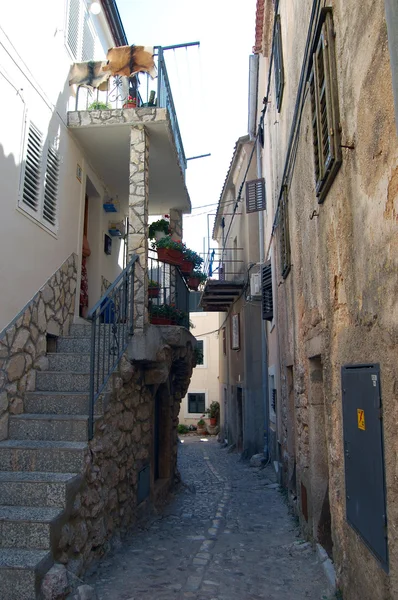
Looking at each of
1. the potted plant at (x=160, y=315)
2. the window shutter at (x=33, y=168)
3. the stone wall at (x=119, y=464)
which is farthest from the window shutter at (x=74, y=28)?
the stone wall at (x=119, y=464)

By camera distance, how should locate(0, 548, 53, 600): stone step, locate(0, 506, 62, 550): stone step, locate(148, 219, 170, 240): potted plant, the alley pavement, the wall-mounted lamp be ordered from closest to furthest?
1. locate(0, 548, 53, 600): stone step
2. locate(0, 506, 62, 550): stone step
3. the alley pavement
4. the wall-mounted lamp
5. locate(148, 219, 170, 240): potted plant

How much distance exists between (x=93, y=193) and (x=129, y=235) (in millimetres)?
2277

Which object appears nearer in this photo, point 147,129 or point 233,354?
point 147,129

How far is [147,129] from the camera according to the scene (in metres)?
6.74

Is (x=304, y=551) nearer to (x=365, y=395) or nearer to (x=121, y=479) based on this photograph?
(x=121, y=479)

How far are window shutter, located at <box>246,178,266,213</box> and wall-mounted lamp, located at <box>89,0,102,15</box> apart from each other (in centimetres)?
513

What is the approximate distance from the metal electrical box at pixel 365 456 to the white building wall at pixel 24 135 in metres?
3.42

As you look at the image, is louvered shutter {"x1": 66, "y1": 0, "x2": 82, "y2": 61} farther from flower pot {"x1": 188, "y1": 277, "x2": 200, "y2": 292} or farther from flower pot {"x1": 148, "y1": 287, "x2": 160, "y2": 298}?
flower pot {"x1": 188, "y1": 277, "x2": 200, "y2": 292}

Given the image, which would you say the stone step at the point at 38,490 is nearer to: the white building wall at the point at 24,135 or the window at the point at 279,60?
the white building wall at the point at 24,135

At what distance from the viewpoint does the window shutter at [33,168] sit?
5.58 meters

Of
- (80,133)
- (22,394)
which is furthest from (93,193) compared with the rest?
(22,394)

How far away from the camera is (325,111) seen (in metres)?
3.56

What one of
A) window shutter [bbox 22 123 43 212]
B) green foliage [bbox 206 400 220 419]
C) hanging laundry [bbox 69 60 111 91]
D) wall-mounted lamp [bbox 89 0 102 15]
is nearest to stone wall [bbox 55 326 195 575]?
window shutter [bbox 22 123 43 212]

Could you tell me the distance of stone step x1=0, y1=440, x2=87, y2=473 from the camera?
423 centimetres
